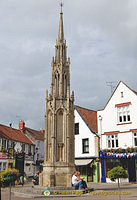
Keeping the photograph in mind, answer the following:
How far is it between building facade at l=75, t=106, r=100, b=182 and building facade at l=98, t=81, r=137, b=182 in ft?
3.79

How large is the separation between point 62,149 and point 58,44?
938cm

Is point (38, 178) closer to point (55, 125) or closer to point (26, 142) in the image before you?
point (55, 125)

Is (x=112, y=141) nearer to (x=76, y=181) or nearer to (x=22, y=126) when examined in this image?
(x=76, y=181)

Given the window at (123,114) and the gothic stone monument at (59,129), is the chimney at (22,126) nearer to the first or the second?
the window at (123,114)

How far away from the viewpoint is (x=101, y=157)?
90.6 ft

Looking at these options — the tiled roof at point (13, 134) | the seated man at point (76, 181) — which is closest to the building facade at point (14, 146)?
the tiled roof at point (13, 134)

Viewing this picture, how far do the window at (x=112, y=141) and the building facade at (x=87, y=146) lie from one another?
1444 mm

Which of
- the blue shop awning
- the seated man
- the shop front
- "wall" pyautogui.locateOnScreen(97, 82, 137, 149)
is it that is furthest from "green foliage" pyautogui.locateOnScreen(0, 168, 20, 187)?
the blue shop awning

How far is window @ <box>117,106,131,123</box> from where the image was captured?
1058 inches

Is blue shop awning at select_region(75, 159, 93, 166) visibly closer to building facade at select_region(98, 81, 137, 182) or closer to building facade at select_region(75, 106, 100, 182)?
building facade at select_region(75, 106, 100, 182)

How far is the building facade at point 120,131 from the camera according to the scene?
84.7 ft

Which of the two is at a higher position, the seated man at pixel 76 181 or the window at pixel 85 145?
the window at pixel 85 145

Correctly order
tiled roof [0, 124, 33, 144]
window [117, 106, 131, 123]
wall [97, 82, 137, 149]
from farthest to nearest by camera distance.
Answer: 1. tiled roof [0, 124, 33, 144]
2. window [117, 106, 131, 123]
3. wall [97, 82, 137, 149]

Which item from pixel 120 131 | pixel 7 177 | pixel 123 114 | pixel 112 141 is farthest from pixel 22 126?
pixel 7 177
